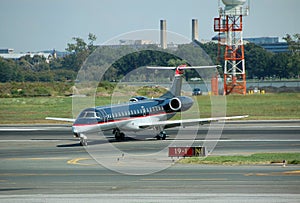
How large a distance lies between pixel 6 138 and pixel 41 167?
18953 millimetres

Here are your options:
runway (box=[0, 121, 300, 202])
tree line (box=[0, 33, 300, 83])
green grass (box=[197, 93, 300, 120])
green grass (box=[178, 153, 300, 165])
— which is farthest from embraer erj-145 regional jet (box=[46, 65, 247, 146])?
tree line (box=[0, 33, 300, 83])

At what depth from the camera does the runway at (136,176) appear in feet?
85.6

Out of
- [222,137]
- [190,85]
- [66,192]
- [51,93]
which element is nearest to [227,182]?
[66,192]

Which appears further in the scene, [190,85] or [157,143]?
[190,85]

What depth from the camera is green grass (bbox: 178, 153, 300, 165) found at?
35688 mm

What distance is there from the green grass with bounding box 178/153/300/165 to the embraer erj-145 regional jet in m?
9.58

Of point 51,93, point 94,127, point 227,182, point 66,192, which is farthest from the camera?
point 51,93

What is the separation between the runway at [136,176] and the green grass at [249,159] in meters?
1.11

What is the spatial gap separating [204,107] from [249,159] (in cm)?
4507

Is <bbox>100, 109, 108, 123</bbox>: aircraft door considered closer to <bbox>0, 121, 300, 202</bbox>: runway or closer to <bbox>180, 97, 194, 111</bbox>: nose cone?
<bbox>0, 121, 300, 202</bbox>: runway

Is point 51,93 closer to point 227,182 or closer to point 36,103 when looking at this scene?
point 36,103

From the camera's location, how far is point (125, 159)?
3831 cm

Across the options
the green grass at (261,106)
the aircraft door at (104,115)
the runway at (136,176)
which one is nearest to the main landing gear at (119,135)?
the runway at (136,176)

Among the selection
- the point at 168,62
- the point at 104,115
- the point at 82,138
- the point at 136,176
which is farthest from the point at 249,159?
the point at 168,62
